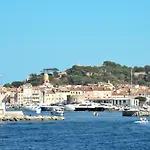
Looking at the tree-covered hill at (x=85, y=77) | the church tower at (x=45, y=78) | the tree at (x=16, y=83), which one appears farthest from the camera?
the tree-covered hill at (x=85, y=77)

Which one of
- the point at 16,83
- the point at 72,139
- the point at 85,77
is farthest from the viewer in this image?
the point at 85,77

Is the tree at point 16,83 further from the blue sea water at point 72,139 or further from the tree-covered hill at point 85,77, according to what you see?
the blue sea water at point 72,139

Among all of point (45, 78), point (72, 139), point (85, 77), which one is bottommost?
point (72, 139)

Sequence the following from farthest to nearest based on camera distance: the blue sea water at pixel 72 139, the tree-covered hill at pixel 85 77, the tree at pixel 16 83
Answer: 1. the tree-covered hill at pixel 85 77
2. the tree at pixel 16 83
3. the blue sea water at pixel 72 139

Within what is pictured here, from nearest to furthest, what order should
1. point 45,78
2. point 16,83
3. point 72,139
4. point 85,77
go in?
point 72,139
point 45,78
point 16,83
point 85,77

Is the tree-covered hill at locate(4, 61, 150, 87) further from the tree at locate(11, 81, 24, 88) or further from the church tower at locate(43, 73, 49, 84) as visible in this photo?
the church tower at locate(43, 73, 49, 84)

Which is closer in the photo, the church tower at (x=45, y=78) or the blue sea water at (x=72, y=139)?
the blue sea water at (x=72, y=139)

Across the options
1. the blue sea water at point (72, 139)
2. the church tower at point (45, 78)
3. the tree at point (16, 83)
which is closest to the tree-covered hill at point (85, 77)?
the tree at point (16, 83)

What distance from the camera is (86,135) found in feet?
149

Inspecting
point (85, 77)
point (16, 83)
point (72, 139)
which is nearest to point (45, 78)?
point (16, 83)

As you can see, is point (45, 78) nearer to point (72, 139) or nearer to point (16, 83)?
point (16, 83)

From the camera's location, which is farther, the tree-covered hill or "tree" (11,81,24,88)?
the tree-covered hill

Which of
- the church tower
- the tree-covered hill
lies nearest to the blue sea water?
the church tower

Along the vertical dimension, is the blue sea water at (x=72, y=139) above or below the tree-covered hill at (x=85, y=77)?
below
